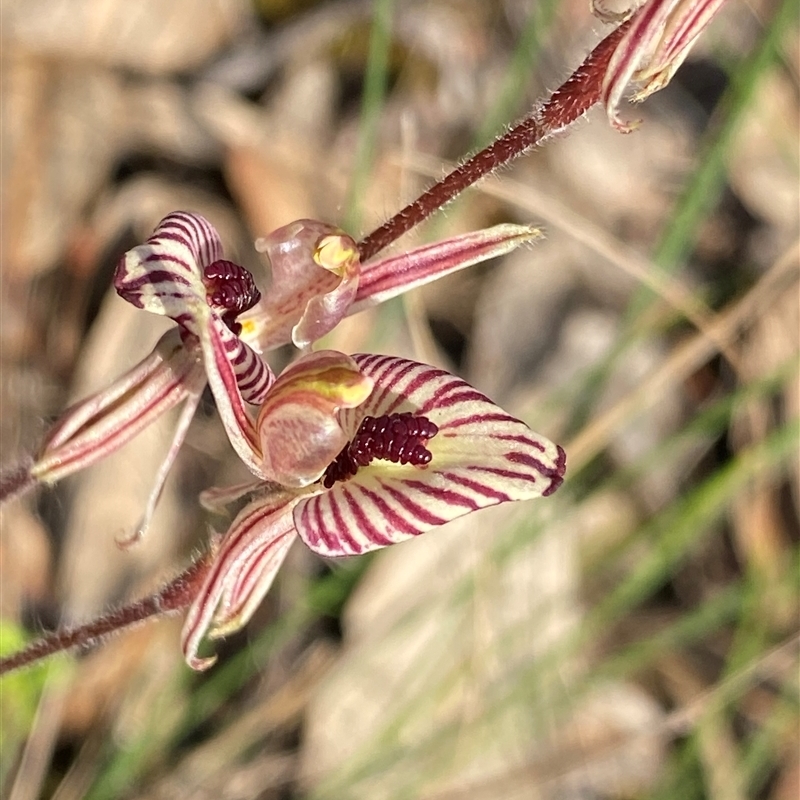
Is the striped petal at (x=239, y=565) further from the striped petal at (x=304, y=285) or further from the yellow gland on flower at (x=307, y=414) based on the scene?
the striped petal at (x=304, y=285)

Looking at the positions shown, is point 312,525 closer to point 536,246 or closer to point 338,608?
point 338,608

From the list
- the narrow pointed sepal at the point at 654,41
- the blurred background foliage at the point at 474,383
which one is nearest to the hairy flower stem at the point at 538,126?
the narrow pointed sepal at the point at 654,41

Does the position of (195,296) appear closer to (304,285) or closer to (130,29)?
(304,285)

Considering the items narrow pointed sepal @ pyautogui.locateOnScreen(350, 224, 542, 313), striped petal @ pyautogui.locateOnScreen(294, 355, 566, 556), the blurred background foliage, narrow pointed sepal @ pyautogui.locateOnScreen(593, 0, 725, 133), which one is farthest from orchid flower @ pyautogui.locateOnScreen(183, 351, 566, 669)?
the blurred background foliage

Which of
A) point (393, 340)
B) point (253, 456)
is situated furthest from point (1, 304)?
point (253, 456)

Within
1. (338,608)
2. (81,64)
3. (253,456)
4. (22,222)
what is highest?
(81,64)

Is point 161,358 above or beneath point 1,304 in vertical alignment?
beneath
